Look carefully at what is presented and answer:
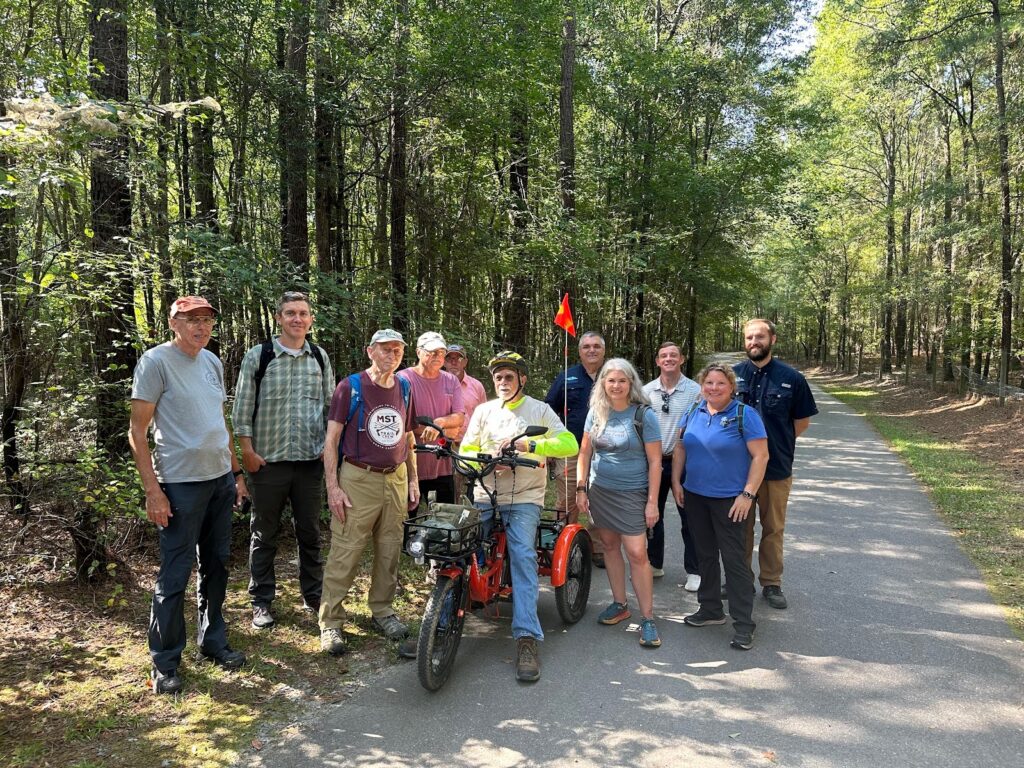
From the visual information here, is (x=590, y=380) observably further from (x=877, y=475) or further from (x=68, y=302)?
(x=877, y=475)

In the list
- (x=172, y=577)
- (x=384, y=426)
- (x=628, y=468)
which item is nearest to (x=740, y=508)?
(x=628, y=468)

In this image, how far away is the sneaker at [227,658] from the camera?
12.1ft

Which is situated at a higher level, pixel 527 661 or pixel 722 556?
pixel 722 556

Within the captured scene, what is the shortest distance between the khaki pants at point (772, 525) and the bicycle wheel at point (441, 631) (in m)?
2.23

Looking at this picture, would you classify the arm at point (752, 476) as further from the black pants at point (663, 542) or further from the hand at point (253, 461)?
the hand at point (253, 461)

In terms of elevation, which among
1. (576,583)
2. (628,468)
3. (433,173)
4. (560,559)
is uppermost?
(433,173)

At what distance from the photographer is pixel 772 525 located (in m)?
4.72

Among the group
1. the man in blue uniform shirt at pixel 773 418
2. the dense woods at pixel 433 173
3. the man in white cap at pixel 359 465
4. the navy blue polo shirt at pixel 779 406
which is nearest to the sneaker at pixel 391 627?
the man in white cap at pixel 359 465

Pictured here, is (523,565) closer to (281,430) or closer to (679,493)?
(679,493)

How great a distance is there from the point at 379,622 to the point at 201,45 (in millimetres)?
5431

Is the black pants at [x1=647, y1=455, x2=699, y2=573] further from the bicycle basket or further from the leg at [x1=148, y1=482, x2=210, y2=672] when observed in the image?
the leg at [x1=148, y1=482, x2=210, y2=672]

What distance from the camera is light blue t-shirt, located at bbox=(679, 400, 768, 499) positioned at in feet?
13.6

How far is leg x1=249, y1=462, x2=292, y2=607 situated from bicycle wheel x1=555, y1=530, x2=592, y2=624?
1887 millimetres

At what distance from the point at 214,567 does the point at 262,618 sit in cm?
68
